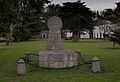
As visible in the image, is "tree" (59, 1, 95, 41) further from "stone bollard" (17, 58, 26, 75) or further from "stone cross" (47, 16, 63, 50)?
"stone bollard" (17, 58, 26, 75)

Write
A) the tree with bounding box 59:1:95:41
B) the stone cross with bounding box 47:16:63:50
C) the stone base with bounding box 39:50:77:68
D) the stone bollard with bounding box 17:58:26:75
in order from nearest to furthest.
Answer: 1. the stone bollard with bounding box 17:58:26:75
2. the stone base with bounding box 39:50:77:68
3. the stone cross with bounding box 47:16:63:50
4. the tree with bounding box 59:1:95:41

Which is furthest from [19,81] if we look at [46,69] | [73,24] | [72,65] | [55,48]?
[73,24]

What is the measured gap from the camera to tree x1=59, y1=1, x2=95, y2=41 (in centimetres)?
5947

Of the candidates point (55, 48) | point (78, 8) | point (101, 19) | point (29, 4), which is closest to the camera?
point (55, 48)

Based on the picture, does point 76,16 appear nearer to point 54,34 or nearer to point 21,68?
point 54,34

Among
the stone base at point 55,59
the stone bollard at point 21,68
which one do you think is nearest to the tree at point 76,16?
the stone base at point 55,59

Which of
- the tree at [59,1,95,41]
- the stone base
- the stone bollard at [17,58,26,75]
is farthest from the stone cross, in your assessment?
the tree at [59,1,95,41]

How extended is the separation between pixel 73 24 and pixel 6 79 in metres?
49.4

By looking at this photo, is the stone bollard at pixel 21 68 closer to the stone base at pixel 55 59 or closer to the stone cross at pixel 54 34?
the stone base at pixel 55 59

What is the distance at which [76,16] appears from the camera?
195 feet

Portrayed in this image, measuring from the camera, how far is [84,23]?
60781 millimetres

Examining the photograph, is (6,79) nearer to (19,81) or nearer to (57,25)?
(19,81)

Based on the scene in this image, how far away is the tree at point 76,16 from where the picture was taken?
195ft

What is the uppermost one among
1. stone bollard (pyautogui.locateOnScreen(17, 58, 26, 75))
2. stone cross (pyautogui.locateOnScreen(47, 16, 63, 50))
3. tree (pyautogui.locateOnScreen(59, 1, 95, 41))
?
tree (pyautogui.locateOnScreen(59, 1, 95, 41))
